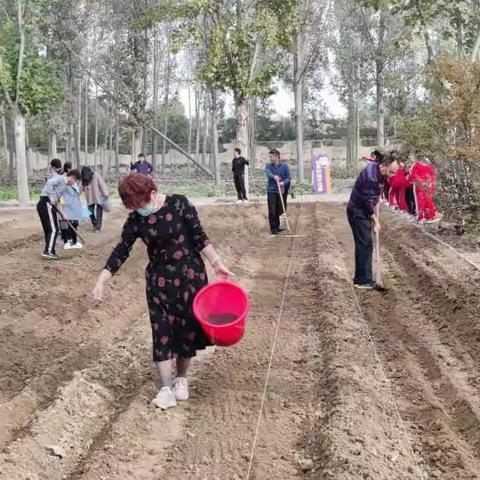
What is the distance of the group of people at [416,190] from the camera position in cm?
1309

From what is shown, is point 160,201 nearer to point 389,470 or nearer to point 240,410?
point 240,410

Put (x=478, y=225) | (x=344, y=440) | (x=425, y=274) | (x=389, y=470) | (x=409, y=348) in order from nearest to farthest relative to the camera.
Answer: (x=389, y=470) < (x=344, y=440) < (x=409, y=348) < (x=425, y=274) < (x=478, y=225)

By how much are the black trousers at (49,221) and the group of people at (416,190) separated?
4.93 metres

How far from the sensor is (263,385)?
526 centimetres

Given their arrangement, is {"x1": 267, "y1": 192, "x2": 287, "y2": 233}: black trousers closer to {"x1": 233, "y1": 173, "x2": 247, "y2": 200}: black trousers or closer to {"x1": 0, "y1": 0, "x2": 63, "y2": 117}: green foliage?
{"x1": 233, "y1": 173, "x2": 247, "y2": 200}: black trousers

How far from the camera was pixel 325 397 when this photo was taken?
497 centimetres

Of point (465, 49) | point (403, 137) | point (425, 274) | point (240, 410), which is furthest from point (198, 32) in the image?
point (240, 410)

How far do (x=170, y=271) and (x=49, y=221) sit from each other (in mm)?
6848

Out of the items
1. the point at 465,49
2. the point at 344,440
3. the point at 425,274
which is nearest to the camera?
the point at 344,440

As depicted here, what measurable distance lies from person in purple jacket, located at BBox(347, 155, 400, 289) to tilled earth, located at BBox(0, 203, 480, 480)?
1.08ft

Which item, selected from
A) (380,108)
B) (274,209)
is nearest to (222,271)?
(274,209)

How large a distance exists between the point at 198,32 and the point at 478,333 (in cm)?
1577

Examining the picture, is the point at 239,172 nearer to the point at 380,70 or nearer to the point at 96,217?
the point at 96,217

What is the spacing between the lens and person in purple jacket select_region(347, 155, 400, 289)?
8031 millimetres
